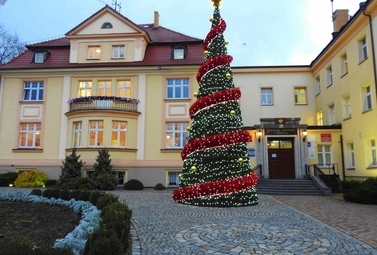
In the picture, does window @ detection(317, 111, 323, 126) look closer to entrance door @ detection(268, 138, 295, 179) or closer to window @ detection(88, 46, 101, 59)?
entrance door @ detection(268, 138, 295, 179)

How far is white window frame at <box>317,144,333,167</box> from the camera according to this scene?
21234mm

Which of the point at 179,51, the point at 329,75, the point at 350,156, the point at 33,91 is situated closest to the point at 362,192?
the point at 350,156

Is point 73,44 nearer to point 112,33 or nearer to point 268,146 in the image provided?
point 112,33

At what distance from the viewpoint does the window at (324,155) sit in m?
21.2

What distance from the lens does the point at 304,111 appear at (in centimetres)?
2508

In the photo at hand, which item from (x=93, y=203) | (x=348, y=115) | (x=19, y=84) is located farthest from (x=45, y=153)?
(x=348, y=115)

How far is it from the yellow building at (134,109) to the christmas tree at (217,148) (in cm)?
926

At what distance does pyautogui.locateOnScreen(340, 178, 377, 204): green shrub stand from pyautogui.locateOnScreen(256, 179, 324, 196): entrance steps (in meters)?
3.10

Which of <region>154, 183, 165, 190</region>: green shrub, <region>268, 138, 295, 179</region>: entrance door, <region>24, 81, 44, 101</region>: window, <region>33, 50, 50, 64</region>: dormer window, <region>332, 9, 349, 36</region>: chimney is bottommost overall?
<region>154, 183, 165, 190</region>: green shrub

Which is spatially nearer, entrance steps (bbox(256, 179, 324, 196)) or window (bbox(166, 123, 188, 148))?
entrance steps (bbox(256, 179, 324, 196))

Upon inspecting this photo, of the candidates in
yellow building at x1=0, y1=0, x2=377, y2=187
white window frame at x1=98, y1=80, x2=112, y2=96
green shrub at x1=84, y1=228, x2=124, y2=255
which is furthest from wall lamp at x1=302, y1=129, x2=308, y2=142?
green shrub at x1=84, y1=228, x2=124, y2=255

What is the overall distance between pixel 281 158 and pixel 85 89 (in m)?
14.3

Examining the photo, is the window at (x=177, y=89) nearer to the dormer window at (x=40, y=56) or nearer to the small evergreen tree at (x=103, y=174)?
the small evergreen tree at (x=103, y=174)

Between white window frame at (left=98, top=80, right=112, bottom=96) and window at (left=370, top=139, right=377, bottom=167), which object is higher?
white window frame at (left=98, top=80, right=112, bottom=96)
